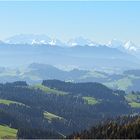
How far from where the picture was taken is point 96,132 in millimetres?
143125

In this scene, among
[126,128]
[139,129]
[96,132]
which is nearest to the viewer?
[139,129]

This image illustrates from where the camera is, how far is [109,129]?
13075cm

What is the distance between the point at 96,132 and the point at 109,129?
1285 cm

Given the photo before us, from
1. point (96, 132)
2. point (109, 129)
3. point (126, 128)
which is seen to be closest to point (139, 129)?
point (126, 128)

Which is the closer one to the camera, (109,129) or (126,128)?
(126,128)

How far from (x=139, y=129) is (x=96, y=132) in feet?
104

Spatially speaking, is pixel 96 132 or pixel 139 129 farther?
pixel 96 132

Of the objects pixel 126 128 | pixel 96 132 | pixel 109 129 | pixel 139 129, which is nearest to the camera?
pixel 139 129

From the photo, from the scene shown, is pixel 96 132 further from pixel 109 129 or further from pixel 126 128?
pixel 126 128

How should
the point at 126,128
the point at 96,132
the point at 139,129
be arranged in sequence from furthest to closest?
the point at 96,132, the point at 126,128, the point at 139,129

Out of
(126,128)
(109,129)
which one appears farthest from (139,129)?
(109,129)

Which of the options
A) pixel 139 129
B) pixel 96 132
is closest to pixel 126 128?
pixel 139 129

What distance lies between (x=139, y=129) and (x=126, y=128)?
8860 millimetres

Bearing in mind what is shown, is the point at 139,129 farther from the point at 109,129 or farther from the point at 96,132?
the point at 96,132
